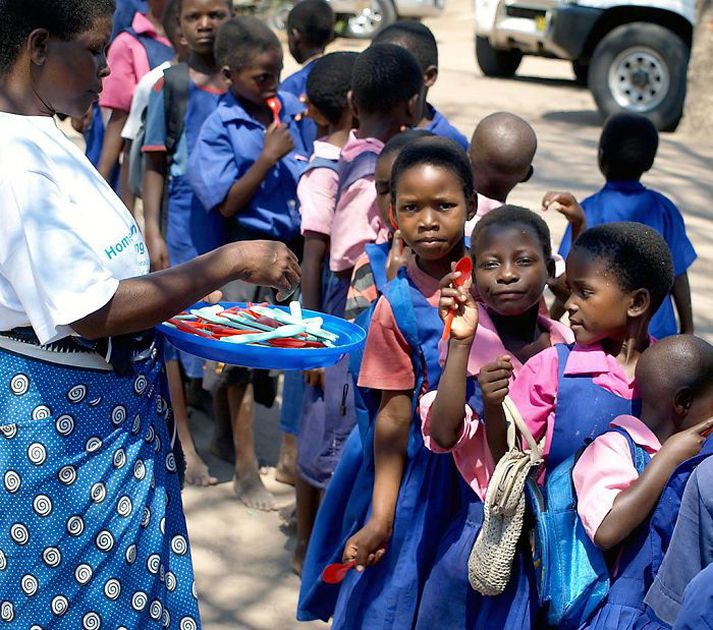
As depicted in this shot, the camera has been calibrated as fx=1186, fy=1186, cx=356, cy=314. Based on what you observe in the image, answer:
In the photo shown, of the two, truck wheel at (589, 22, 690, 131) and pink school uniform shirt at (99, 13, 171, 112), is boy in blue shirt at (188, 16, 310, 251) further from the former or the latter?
truck wheel at (589, 22, 690, 131)

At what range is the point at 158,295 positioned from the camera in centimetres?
233

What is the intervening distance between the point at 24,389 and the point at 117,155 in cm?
357

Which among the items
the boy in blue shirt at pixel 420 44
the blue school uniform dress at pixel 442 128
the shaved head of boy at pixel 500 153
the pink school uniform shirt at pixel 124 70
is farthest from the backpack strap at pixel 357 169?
the pink school uniform shirt at pixel 124 70

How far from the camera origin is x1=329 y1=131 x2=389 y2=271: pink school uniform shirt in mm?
3811

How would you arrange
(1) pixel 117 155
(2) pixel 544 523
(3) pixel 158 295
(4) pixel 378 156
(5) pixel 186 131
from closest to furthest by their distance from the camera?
(3) pixel 158 295, (2) pixel 544 523, (4) pixel 378 156, (5) pixel 186 131, (1) pixel 117 155

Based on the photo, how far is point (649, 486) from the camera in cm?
240

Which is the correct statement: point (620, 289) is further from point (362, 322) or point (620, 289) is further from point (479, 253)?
point (362, 322)

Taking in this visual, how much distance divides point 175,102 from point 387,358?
2419 millimetres

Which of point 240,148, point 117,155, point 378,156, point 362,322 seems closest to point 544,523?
point 362,322

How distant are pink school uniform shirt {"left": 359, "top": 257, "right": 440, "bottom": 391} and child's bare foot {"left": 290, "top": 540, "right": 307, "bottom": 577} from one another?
152cm

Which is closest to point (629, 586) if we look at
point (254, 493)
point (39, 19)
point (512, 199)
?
point (39, 19)

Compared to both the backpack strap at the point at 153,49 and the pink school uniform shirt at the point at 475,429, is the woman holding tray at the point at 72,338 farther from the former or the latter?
the backpack strap at the point at 153,49

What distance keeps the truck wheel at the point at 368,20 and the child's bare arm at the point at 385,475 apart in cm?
1471

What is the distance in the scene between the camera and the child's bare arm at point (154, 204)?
5020 millimetres
